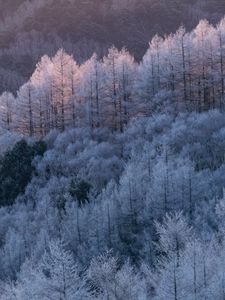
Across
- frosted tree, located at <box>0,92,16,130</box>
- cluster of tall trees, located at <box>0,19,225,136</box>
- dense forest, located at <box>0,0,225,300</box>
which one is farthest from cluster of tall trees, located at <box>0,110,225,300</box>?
frosted tree, located at <box>0,92,16,130</box>

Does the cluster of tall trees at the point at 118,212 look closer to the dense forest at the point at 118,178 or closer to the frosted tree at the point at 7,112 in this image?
the dense forest at the point at 118,178

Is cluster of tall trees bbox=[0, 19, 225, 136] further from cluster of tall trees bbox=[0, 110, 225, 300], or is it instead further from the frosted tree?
cluster of tall trees bbox=[0, 110, 225, 300]

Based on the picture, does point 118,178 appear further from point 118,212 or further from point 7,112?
point 7,112

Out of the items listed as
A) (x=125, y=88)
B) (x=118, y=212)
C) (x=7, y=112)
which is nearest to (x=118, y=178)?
(x=118, y=212)

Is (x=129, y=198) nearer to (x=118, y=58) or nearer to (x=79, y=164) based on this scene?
(x=79, y=164)

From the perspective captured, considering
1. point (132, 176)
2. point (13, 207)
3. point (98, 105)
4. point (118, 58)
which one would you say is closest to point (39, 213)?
point (13, 207)

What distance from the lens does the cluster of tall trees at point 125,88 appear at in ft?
284

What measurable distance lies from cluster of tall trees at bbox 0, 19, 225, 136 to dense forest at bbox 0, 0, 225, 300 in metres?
0.17

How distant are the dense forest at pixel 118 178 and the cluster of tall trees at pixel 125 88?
17 cm

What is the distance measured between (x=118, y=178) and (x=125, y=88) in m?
22.4

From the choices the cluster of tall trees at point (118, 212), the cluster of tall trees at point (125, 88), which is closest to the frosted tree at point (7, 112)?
the cluster of tall trees at point (125, 88)

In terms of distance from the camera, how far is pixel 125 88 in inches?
3497

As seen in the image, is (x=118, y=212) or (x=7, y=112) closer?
(x=118, y=212)

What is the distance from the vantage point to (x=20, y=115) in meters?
91.8
